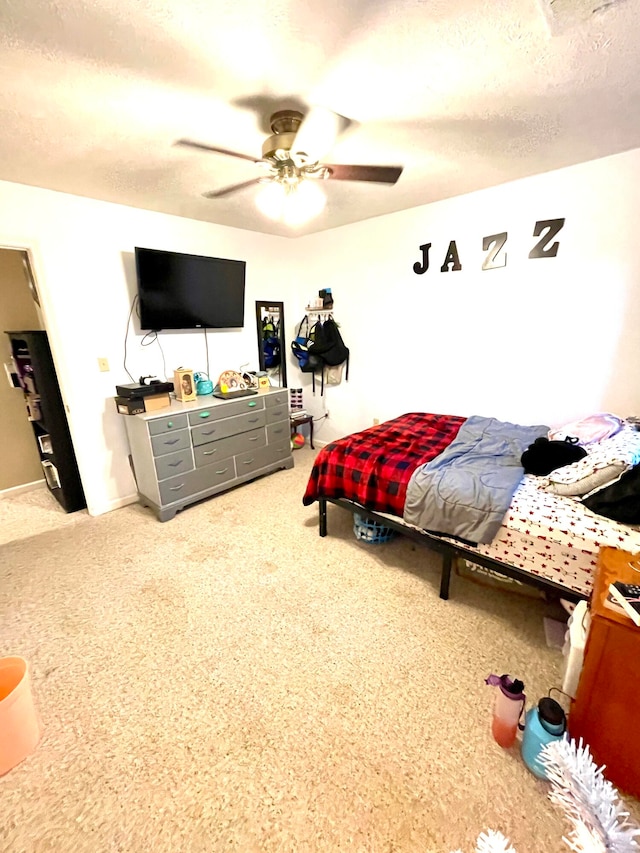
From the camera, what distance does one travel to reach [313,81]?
1.46 m

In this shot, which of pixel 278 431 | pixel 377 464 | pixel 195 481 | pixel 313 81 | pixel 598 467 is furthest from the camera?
pixel 278 431

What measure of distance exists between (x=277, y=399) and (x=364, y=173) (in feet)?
6.98

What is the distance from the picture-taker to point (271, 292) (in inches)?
161

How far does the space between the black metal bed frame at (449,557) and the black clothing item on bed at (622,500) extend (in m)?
0.39

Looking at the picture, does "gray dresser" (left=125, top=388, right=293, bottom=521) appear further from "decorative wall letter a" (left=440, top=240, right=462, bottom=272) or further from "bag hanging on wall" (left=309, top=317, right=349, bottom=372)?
"decorative wall letter a" (left=440, top=240, right=462, bottom=272)

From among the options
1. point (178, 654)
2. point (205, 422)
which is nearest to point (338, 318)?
point (205, 422)

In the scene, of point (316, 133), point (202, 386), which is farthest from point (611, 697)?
point (202, 386)

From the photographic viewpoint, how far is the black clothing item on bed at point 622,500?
1575 millimetres

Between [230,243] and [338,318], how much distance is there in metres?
1.34

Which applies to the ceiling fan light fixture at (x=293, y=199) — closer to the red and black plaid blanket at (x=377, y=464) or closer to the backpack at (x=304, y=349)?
the red and black plaid blanket at (x=377, y=464)

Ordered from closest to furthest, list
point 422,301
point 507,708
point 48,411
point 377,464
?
point 507,708, point 377,464, point 48,411, point 422,301

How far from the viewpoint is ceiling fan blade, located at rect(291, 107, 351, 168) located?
56.5 inches

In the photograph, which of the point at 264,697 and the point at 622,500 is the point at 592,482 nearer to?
the point at 622,500

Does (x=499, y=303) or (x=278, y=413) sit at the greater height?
(x=499, y=303)
